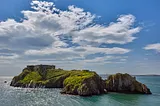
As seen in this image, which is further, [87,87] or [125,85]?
[125,85]

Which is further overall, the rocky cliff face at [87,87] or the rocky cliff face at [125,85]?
the rocky cliff face at [125,85]

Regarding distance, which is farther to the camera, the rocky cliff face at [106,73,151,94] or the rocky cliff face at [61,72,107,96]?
the rocky cliff face at [106,73,151,94]

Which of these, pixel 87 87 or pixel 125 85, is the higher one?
pixel 125 85

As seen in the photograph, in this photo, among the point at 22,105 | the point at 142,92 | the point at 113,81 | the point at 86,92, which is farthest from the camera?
the point at 113,81

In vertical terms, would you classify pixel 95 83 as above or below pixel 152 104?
above

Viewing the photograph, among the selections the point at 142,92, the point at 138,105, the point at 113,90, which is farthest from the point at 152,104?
the point at 113,90

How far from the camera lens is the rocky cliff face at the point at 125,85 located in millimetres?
136500

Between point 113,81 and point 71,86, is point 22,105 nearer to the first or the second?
point 71,86

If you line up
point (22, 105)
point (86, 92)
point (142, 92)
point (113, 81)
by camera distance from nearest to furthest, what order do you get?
point (22, 105) → point (86, 92) → point (142, 92) → point (113, 81)

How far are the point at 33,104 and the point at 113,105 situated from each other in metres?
35.1

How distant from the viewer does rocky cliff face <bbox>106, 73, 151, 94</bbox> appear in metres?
136

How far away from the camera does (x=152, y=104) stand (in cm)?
9288

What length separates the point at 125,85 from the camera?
139500mm

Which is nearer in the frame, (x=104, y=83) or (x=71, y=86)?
(x=71, y=86)
